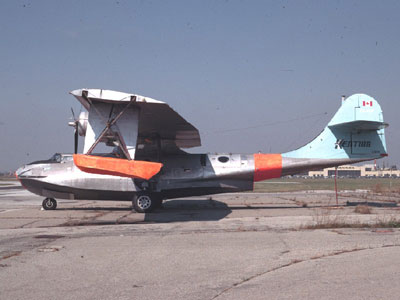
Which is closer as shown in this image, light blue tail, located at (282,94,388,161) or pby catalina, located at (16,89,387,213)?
pby catalina, located at (16,89,387,213)

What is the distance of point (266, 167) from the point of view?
17422mm

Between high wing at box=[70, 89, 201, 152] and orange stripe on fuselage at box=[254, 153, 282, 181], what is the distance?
10.6 feet

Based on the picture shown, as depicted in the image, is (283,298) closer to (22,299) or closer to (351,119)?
(22,299)

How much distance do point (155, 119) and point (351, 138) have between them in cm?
985

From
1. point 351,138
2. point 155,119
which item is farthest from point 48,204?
point 351,138

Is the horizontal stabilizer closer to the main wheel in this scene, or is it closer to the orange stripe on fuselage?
the orange stripe on fuselage

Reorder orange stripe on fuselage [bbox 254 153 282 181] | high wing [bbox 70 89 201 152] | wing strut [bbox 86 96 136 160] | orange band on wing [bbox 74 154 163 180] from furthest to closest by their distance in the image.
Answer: orange stripe on fuselage [bbox 254 153 282 181] → wing strut [bbox 86 96 136 160] → high wing [bbox 70 89 201 152] → orange band on wing [bbox 74 154 163 180]

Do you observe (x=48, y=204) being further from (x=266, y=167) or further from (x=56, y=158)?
(x=266, y=167)

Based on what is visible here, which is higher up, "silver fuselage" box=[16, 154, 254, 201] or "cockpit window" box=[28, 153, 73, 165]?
"cockpit window" box=[28, 153, 73, 165]

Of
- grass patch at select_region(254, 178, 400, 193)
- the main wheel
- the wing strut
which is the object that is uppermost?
the wing strut

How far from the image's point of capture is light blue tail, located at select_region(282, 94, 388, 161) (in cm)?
1734

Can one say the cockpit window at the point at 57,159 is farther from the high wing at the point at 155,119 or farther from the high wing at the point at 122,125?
the high wing at the point at 155,119

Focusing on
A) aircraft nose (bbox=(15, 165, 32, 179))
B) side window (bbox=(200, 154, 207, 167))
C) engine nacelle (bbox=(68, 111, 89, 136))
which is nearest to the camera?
engine nacelle (bbox=(68, 111, 89, 136))

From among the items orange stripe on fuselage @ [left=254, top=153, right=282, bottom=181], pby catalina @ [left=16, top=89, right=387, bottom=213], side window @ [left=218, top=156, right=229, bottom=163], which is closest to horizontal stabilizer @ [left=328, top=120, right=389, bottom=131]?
pby catalina @ [left=16, top=89, right=387, bottom=213]
